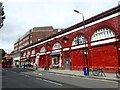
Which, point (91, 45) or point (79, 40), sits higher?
point (79, 40)

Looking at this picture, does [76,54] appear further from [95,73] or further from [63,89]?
[63,89]

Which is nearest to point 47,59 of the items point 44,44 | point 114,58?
point 44,44

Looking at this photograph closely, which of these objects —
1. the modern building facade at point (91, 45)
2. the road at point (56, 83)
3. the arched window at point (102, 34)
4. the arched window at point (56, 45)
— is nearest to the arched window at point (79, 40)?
the modern building facade at point (91, 45)

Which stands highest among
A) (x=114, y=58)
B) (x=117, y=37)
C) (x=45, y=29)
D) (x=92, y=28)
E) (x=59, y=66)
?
(x=45, y=29)

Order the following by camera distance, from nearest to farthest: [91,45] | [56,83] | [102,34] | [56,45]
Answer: [56,83], [102,34], [91,45], [56,45]

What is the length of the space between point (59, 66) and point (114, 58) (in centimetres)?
1565

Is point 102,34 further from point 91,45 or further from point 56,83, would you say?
point 56,83

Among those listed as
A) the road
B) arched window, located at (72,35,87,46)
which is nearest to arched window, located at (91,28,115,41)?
arched window, located at (72,35,87,46)

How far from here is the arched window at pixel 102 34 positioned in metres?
20.5

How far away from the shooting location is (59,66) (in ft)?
106

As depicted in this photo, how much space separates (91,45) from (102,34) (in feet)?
9.43

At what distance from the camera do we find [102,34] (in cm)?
2177

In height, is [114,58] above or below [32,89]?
above

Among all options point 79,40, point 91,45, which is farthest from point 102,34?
point 79,40
